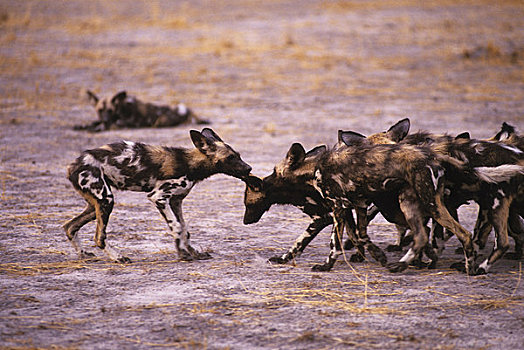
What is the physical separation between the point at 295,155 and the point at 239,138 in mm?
5463

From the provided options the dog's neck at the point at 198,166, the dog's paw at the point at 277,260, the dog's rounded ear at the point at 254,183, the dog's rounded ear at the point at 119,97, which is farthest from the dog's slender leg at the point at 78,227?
the dog's rounded ear at the point at 119,97

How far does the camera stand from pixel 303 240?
5.86m

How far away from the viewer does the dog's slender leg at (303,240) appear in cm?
580

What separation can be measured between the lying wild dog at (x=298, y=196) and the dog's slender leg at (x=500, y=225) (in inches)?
33.0

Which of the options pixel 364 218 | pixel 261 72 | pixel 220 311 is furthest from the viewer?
pixel 261 72

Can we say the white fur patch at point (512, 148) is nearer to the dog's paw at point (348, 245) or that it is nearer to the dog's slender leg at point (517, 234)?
the dog's slender leg at point (517, 234)

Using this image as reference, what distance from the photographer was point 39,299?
4.86 meters

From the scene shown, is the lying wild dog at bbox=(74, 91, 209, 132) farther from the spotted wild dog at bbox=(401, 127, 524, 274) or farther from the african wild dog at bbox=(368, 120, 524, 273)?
the spotted wild dog at bbox=(401, 127, 524, 274)

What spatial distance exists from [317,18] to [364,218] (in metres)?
18.0

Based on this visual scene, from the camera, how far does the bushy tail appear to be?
527cm

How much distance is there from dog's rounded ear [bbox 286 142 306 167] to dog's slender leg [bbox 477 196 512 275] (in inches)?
61.6

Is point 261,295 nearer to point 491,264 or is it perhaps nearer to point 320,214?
point 320,214

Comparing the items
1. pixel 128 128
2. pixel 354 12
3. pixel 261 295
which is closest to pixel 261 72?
pixel 128 128

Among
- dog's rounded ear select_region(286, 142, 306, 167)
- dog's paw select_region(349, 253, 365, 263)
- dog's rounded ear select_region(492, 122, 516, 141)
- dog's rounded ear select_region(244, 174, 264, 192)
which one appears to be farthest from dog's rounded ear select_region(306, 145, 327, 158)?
dog's rounded ear select_region(492, 122, 516, 141)
